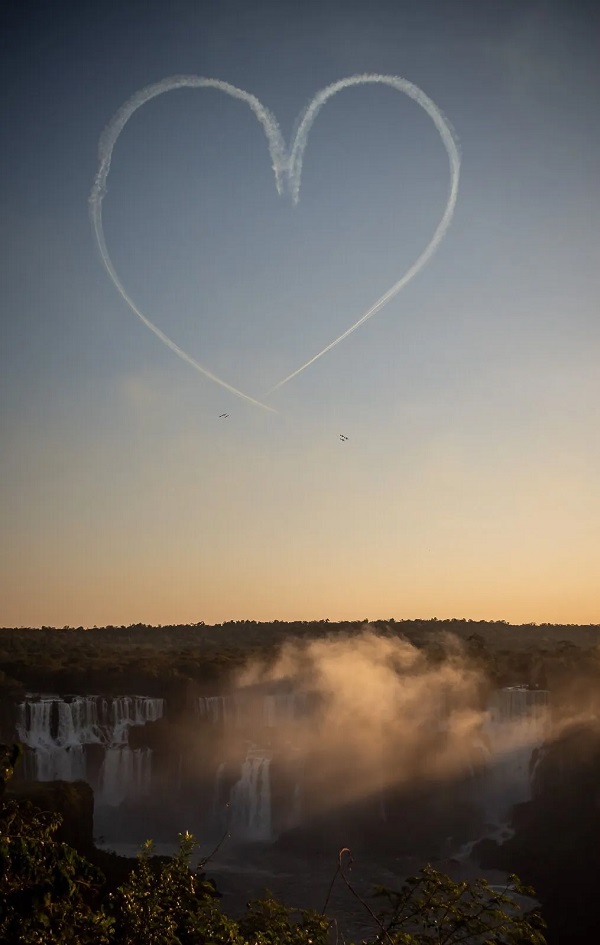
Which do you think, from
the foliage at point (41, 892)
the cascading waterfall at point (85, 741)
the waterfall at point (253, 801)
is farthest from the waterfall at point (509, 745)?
the foliage at point (41, 892)

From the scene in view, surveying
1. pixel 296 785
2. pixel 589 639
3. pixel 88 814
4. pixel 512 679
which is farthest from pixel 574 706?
pixel 589 639

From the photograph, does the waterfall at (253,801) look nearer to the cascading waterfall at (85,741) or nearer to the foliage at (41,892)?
the cascading waterfall at (85,741)

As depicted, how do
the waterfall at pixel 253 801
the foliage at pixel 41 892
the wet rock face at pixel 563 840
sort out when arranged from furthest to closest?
the waterfall at pixel 253 801 → the wet rock face at pixel 563 840 → the foliage at pixel 41 892

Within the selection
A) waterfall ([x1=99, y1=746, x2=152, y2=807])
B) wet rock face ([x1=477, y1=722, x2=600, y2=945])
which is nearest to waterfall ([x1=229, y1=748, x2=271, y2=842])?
waterfall ([x1=99, y1=746, x2=152, y2=807])

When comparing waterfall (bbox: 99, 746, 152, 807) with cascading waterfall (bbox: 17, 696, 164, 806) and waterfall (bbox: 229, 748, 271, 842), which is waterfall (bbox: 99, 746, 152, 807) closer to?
cascading waterfall (bbox: 17, 696, 164, 806)

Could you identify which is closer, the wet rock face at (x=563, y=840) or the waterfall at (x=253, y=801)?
the wet rock face at (x=563, y=840)
